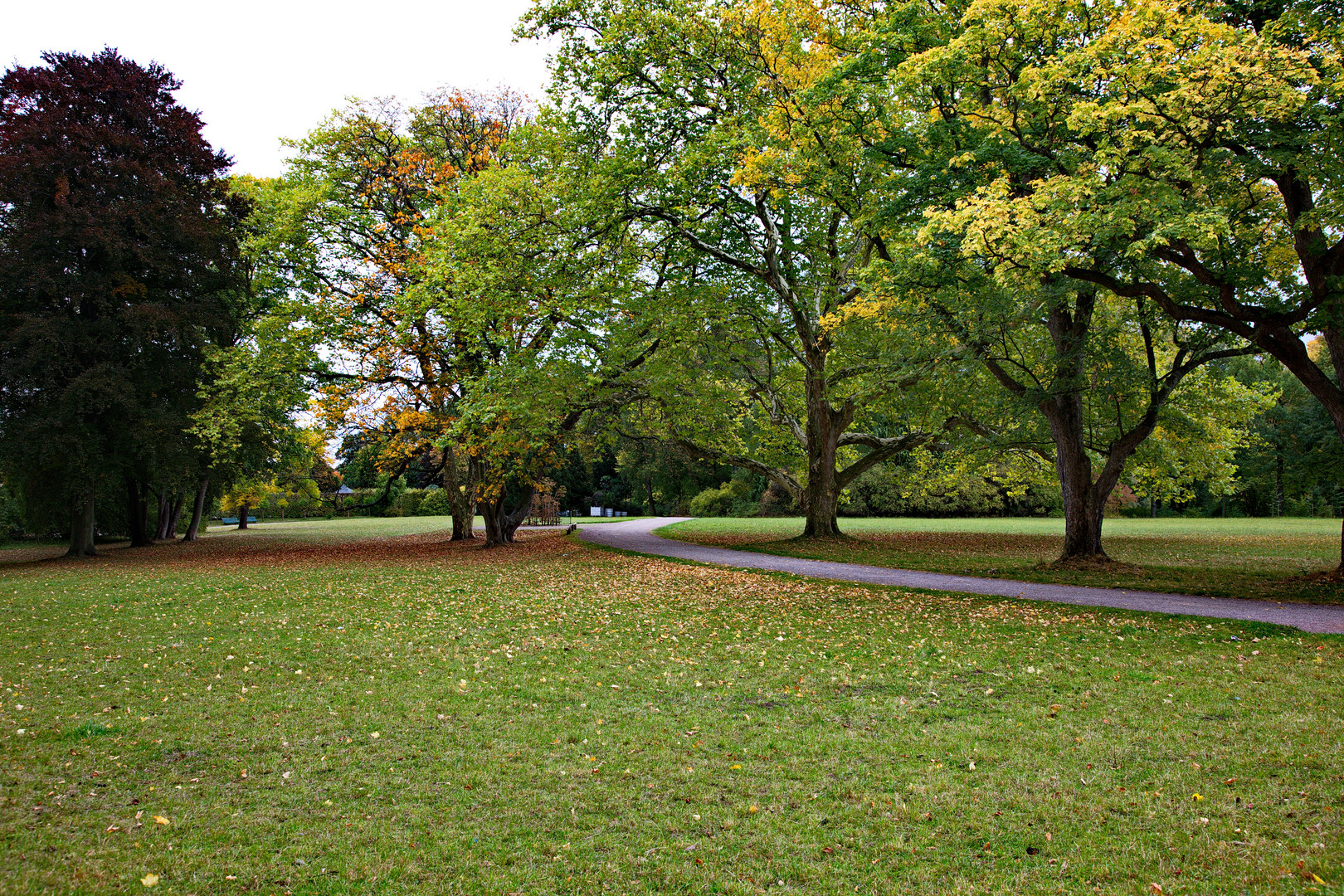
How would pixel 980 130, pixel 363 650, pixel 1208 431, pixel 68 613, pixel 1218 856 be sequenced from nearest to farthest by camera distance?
pixel 1218 856 < pixel 363 650 < pixel 68 613 < pixel 980 130 < pixel 1208 431

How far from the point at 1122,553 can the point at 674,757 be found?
20340 millimetres

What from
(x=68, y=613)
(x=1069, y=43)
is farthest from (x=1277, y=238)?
(x=68, y=613)

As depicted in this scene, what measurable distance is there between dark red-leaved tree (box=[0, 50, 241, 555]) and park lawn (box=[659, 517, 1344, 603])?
18.1 m

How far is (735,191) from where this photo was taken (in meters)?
18.6

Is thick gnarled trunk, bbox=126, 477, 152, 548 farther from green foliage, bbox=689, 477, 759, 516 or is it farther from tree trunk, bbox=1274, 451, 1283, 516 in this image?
tree trunk, bbox=1274, 451, 1283, 516

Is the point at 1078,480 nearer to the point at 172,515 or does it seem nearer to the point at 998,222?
the point at 998,222

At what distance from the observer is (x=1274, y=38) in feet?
32.9

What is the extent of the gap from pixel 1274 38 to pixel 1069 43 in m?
2.95

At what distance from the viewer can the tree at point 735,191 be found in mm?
15344

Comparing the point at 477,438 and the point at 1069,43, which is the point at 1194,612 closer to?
the point at 1069,43

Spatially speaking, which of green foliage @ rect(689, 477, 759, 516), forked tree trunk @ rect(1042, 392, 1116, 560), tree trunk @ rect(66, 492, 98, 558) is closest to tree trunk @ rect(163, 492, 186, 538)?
tree trunk @ rect(66, 492, 98, 558)

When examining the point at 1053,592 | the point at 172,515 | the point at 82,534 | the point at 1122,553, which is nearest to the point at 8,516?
the point at 172,515

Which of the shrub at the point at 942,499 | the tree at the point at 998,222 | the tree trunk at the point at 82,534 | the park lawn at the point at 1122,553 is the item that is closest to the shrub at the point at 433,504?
the park lawn at the point at 1122,553

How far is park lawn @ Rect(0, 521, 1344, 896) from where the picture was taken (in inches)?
137
